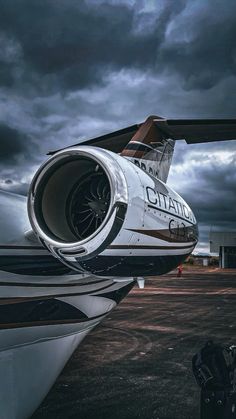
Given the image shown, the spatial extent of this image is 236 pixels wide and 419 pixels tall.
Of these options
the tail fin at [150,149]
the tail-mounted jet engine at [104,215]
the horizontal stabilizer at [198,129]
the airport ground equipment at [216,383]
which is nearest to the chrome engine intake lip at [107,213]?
the tail-mounted jet engine at [104,215]

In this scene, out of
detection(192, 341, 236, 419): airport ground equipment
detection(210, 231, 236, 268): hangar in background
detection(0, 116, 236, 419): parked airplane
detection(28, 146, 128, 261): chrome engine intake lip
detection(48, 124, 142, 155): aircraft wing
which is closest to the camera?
detection(28, 146, 128, 261): chrome engine intake lip

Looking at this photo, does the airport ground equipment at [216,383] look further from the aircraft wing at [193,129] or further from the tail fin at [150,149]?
the aircraft wing at [193,129]

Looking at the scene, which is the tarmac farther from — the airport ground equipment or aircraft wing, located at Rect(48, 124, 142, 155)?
aircraft wing, located at Rect(48, 124, 142, 155)

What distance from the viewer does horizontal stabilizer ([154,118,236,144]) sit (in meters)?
5.51

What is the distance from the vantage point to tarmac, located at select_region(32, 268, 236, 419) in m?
5.37

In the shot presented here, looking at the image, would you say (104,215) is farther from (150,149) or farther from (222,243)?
(222,243)

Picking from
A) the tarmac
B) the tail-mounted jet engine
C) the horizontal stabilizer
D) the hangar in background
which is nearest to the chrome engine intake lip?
the tail-mounted jet engine

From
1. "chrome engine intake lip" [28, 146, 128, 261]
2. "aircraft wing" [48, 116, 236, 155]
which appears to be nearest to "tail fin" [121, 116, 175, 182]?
"aircraft wing" [48, 116, 236, 155]

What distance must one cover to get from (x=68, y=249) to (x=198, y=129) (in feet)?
9.87

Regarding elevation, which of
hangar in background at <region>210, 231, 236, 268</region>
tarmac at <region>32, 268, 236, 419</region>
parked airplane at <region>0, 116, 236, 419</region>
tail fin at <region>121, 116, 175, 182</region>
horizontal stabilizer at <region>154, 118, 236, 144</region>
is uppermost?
hangar in background at <region>210, 231, 236, 268</region>

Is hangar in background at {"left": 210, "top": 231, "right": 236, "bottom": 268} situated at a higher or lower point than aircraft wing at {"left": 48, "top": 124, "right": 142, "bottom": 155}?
higher

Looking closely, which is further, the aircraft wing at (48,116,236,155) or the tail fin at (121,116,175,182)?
the aircraft wing at (48,116,236,155)

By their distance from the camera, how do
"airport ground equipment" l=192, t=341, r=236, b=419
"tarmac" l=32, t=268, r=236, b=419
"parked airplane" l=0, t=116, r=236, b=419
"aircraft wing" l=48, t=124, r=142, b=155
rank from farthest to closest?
1. "aircraft wing" l=48, t=124, r=142, b=155
2. "tarmac" l=32, t=268, r=236, b=419
3. "airport ground equipment" l=192, t=341, r=236, b=419
4. "parked airplane" l=0, t=116, r=236, b=419

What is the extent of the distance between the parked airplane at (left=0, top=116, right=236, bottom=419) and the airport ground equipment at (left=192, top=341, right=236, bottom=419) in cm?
104
